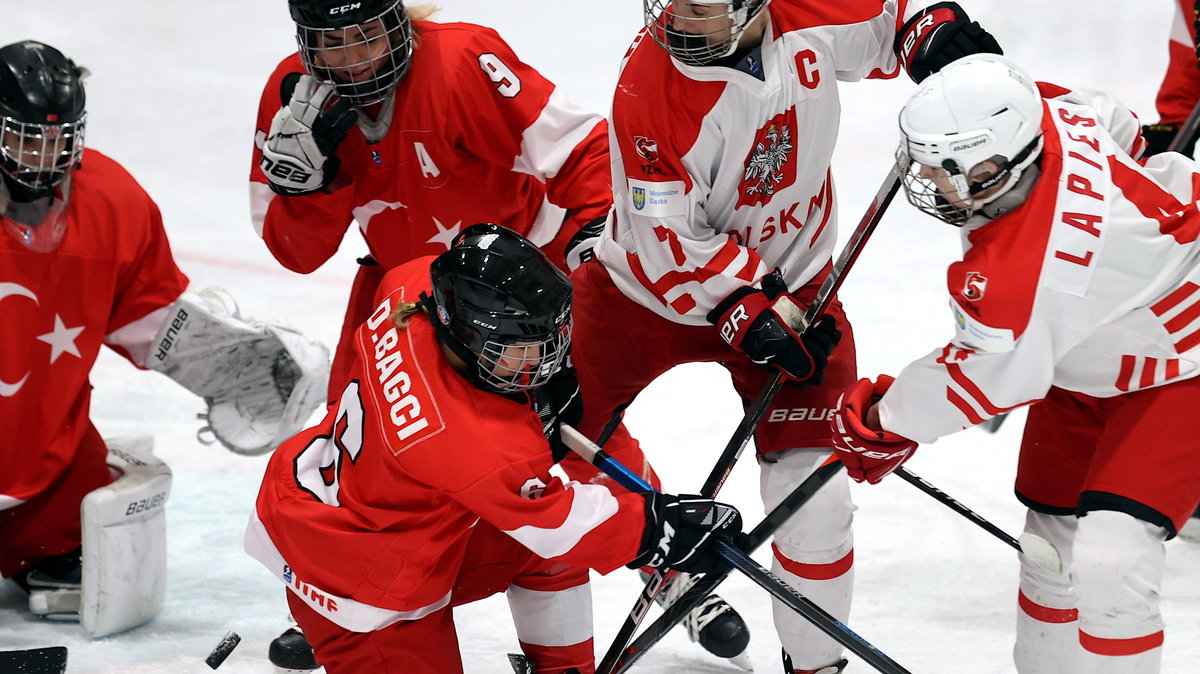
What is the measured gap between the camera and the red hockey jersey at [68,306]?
9.52 ft

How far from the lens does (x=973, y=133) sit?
188cm

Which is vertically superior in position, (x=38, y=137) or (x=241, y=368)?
(x=38, y=137)

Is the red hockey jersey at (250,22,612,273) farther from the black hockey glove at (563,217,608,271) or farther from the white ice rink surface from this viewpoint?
the white ice rink surface

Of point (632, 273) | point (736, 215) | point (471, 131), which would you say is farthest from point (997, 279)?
point (471, 131)

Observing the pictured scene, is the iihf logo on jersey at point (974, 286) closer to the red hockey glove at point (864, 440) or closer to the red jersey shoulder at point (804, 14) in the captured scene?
the red hockey glove at point (864, 440)

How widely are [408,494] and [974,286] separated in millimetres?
948

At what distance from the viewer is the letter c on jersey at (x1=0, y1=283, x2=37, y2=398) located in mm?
2867

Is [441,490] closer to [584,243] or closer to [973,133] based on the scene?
[584,243]

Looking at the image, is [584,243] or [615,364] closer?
[615,364]

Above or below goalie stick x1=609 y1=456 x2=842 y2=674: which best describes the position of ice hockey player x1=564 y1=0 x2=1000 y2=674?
→ above

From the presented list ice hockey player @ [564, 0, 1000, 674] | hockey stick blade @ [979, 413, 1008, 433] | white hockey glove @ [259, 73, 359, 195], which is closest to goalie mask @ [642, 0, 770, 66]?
ice hockey player @ [564, 0, 1000, 674]

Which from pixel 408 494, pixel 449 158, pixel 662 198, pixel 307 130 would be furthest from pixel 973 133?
pixel 307 130

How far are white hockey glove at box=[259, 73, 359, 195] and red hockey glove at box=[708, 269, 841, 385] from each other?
0.85m

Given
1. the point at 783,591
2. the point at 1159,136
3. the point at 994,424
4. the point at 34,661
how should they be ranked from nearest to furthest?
1. the point at 783,591
2. the point at 34,661
3. the point at 1159,136
4. the point at 994,424
